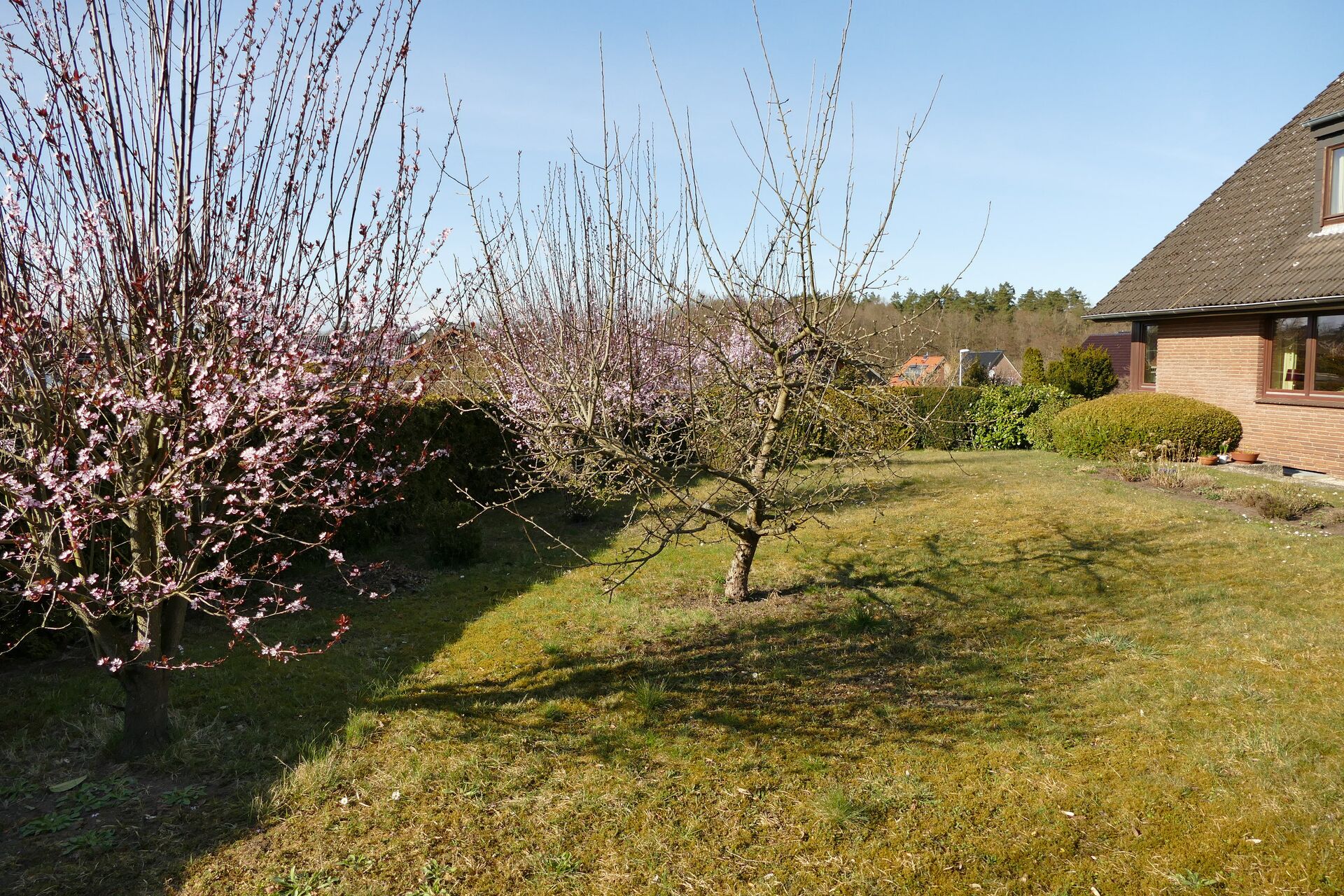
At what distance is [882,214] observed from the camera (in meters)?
5.05

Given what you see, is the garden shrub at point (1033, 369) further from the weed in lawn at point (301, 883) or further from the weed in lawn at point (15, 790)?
the weed in lawn at point (15, 790)

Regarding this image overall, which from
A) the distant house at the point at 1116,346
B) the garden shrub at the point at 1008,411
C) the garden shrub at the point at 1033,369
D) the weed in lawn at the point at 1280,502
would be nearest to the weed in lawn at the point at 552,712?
the weed in lawn at the point at 1280,502

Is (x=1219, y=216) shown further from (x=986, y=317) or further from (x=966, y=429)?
(x=986, y=317)

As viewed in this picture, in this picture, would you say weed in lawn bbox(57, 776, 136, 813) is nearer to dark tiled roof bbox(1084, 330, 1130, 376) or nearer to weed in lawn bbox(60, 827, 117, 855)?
weed in lawn bbox(60, 827, 117, 855)

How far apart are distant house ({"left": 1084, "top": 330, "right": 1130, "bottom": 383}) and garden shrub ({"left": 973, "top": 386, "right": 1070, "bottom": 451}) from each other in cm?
1910

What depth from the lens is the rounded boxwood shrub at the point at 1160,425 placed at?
12.9 m

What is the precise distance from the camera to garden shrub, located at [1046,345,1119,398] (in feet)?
73.4

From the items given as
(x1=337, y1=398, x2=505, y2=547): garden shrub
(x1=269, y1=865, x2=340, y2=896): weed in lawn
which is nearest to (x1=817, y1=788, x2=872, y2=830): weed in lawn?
(x1=269, y1=865, x2=340, y2=896): weed in lawn

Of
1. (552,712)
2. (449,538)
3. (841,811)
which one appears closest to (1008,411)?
(449,538)

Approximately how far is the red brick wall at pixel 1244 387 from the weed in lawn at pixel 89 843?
14.8 metres

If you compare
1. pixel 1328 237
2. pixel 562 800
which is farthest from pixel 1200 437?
pixel 562 800

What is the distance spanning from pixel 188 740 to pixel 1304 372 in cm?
1531

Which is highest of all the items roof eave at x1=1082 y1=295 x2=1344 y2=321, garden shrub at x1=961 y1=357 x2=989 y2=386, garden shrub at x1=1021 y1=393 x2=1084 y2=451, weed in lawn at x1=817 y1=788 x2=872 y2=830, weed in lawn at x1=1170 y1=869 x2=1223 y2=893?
roof eave at x1=1082 y1=295 x2=1344 y2=321

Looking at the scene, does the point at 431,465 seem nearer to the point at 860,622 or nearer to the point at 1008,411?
the point at 860,622
